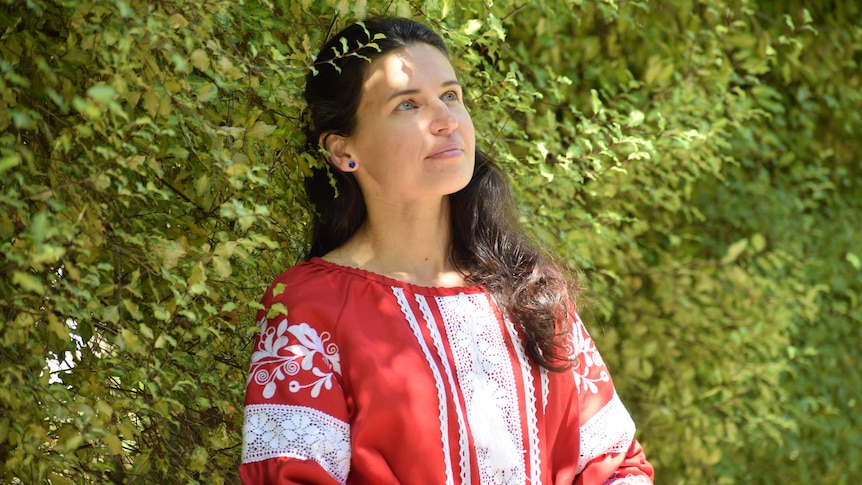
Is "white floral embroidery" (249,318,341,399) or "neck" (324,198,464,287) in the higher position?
"neck" (324,198,464,287)

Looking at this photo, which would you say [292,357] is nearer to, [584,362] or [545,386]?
[545,386]

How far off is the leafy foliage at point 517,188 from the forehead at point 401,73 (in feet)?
0.42

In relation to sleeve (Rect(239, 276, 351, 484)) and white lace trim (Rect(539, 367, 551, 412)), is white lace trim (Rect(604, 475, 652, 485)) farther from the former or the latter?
sleeve (Rect(239, 276, 351, 484))

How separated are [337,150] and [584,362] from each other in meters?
0.60

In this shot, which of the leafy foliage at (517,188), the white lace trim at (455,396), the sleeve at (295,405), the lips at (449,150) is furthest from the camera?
the lips at (449,150)

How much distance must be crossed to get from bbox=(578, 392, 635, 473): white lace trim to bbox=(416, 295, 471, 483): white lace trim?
0.28 metres

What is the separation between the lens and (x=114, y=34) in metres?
1.42

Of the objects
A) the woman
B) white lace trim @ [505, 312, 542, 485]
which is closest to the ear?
the woman

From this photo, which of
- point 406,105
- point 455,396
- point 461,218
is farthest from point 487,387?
point 406,105

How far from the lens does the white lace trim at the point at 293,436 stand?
1.64 meters

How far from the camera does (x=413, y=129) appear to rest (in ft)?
6.09

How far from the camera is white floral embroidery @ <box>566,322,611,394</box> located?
1949 millimetres

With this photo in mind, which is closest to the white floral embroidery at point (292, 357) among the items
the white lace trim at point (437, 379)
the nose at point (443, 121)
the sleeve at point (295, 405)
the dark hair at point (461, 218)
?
the sleeve at point (295, 405)

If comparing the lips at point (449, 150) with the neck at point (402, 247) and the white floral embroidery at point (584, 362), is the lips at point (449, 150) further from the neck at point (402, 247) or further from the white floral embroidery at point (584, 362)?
the white floral embroidery at point (584, 362)
